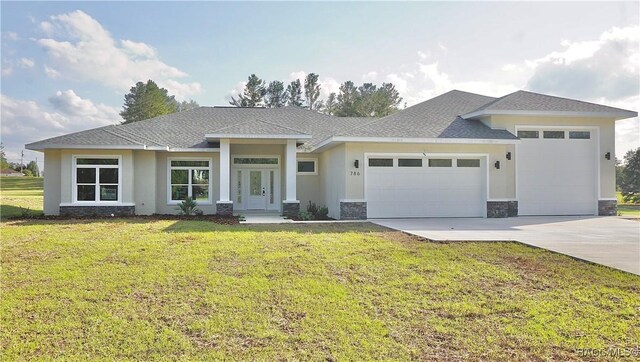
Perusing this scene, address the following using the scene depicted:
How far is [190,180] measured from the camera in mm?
18109

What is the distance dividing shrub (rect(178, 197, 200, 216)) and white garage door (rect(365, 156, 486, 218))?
7198mm

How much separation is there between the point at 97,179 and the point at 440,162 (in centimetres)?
1328

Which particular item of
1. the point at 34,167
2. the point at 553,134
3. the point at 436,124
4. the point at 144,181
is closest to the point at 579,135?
the point at 553,134

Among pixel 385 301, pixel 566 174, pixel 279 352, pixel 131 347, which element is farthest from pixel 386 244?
pixel 566 174

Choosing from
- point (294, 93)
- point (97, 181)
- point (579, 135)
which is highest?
point (294, 93)

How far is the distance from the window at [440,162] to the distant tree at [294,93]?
3376cm

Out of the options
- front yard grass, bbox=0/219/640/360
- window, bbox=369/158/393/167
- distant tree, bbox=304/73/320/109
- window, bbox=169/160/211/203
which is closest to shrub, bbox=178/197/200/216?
window, bbox=169/160/211/203

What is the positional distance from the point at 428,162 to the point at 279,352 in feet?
41.4

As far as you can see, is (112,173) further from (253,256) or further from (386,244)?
(386,244)

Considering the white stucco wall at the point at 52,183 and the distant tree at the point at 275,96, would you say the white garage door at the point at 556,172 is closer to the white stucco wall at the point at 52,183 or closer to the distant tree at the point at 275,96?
the white stucco wall at the point at 52,183

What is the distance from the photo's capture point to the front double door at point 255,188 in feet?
64.3

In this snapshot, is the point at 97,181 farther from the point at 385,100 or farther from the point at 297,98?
the point at 297,98

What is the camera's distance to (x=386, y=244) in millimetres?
9156

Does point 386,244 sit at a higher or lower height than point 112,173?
lower
